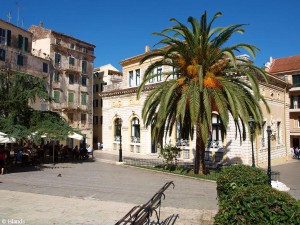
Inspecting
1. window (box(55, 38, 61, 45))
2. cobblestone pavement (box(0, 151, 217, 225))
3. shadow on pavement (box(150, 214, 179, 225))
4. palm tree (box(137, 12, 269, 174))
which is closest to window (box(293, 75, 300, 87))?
palm tree (box(137, 12, 269, 174))

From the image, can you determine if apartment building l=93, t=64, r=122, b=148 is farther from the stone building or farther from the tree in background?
the tree in background

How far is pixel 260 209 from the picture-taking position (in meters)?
4.36

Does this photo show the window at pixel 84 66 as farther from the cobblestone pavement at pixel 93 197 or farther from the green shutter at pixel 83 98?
the cobblestone pavement at pixel 93 197

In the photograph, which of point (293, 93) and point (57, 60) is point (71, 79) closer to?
point (57, 60)

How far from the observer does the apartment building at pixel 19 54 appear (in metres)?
35.6

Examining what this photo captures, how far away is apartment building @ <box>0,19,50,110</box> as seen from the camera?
3562 centimetres

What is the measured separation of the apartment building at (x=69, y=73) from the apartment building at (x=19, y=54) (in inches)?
53.4

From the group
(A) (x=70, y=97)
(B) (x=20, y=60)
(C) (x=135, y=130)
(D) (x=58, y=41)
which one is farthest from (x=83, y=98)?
(C) (x=135, y=130)

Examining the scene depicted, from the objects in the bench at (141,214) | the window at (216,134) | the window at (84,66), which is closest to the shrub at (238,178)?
the bench at (141,214)

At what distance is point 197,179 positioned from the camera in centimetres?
1656

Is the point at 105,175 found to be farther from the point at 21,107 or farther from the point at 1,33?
the point at 1,33

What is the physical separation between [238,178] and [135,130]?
2402 centimetres

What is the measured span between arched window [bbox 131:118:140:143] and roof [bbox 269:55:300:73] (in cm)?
2304

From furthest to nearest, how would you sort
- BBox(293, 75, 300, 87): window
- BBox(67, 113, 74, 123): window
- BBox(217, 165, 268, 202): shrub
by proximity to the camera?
A: BBox(67, 113, 74, 123): window, BBox(293, 75, 300, 87): window, BBox(217, 165, 268, 202): shrub
